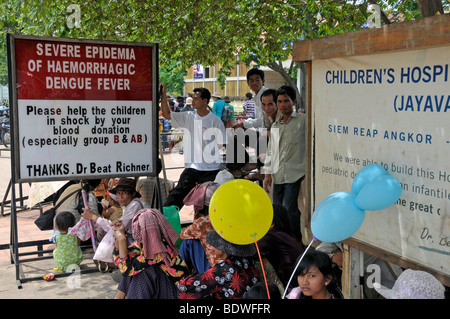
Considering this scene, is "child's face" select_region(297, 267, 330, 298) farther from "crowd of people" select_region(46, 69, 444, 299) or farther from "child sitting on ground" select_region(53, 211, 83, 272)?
"child sitting on ground" select_region(53, 211, 83, 272)

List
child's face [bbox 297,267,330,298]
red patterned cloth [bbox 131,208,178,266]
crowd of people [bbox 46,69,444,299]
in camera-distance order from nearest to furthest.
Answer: child's face [bbox 297,267,330,298], crowd of people [bbox 46,69,444,299], red patterned cloth [bbox 131,208,178,266]

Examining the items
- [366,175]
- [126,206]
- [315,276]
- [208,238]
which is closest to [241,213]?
[208,238]

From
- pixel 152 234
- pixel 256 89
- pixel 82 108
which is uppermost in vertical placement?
pixel 256 89

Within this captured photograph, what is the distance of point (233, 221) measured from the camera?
12.2ft

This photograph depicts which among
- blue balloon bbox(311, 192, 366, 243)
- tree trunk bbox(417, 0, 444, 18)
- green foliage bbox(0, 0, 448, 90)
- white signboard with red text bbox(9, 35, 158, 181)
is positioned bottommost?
blue balloon bbox(311, 192, 366, 243)

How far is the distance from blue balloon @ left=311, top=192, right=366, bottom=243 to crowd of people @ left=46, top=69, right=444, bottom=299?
0.20 meters

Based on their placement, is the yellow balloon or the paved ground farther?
the paved ground

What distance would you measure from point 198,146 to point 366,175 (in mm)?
3619

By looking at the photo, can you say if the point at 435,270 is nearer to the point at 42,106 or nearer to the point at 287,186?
the point at 287,186

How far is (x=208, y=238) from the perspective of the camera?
402cm

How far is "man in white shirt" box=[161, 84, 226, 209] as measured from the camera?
6.62 m

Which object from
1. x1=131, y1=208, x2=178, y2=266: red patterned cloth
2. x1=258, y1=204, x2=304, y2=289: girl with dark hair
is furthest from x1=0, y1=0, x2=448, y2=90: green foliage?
x1=258, y1=204, x2=304, y2=289: girl with dark hair

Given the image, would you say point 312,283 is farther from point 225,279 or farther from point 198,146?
point 198,146

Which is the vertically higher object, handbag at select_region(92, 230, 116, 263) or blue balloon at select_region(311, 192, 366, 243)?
blue balloon at select_region(311, 192, 366, 243)
